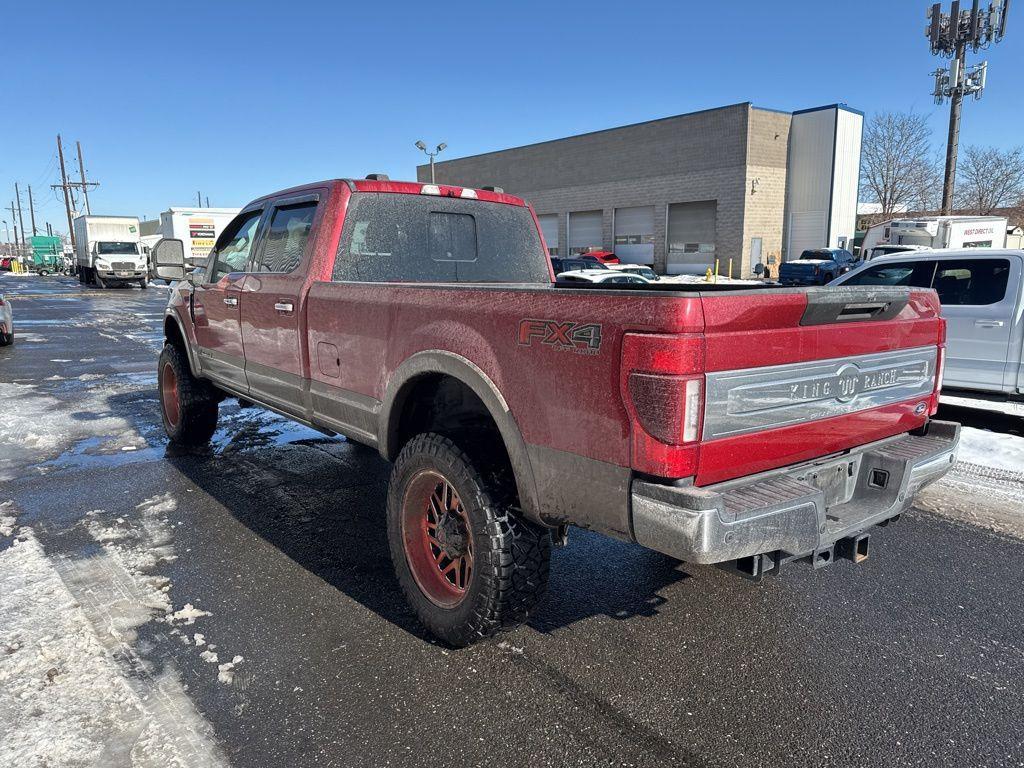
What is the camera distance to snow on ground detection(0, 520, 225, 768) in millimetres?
2428

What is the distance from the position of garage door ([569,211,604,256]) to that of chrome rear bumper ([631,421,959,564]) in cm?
4446

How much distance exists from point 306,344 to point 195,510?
5.35ft

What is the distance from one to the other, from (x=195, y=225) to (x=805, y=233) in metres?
32.3

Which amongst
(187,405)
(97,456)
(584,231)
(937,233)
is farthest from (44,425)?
(584,231)

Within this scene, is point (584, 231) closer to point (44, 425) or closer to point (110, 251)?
point (110, 251)

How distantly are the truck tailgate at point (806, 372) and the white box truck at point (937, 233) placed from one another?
2729 cm

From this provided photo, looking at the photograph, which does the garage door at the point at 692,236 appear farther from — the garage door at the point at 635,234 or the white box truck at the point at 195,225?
the white box truck at the point at 195,225

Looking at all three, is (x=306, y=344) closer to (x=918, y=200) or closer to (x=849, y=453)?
(x=849, y=453)

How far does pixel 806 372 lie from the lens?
2586 mm

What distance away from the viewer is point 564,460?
2.53m

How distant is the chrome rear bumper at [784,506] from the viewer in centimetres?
225

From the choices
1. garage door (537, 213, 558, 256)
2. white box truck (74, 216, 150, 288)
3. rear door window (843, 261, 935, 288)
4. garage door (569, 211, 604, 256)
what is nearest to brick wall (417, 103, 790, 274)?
garage door (537, 213, 558, 256)

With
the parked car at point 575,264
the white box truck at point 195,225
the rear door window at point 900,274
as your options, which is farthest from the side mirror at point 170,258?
the white box truck at point 195,225

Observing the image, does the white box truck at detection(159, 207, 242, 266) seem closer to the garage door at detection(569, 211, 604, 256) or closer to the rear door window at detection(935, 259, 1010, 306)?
the garage door at detection(569, 211, 604, 256)
